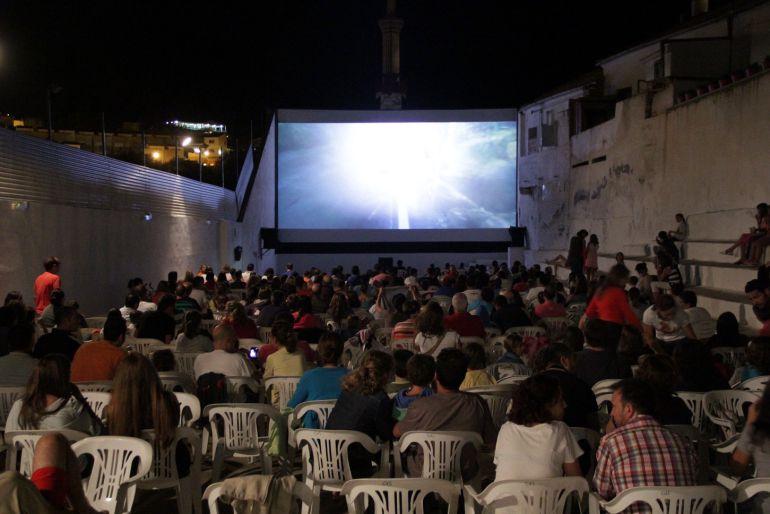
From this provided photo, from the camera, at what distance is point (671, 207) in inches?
672

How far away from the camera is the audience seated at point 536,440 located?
12.5 ft

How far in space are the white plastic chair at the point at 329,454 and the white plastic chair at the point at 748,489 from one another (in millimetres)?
1749

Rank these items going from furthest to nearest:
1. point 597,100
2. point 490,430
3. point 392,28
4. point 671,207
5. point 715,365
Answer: point 392,28 → point 597,100 → point 671,207 → point 715,365 → point 490,430

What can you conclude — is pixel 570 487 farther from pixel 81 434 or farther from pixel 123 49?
pixel 123 49

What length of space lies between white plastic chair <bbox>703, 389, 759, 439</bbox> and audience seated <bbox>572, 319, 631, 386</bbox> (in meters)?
0.78

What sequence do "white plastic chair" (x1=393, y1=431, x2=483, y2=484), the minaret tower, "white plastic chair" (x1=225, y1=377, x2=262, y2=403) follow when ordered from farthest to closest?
the minaret tower < "white plastic chair" (x1=225, y1=377, x2=262, y2=403) < "white plastic chair" (x1=393, y1=431, x2=483, y2=484)

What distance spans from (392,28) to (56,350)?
27273mm

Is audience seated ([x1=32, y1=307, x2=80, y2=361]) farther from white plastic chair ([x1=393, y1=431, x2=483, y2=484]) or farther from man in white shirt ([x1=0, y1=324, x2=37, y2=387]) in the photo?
white plastic chair ([x1=393, y1=431, x2=483, y2=484])

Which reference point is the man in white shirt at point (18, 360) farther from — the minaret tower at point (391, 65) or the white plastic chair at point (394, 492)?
the minaret tower at point (391, 65)

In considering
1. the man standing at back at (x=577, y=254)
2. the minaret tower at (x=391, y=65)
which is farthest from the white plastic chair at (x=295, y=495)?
the minaret tower at (x=391, y=65)

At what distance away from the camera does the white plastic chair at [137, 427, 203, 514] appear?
447 centimetres

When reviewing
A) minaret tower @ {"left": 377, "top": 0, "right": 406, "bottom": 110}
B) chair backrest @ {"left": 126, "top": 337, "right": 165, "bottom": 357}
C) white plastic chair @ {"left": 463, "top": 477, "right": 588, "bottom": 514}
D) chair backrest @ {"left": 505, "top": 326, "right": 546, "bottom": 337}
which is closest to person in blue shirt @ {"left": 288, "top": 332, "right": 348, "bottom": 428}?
white plastic chair @ {"left": 463, "top": 477, "right": 588, "bottom": 514}

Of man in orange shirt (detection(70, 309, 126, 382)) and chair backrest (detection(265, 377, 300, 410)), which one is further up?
man in orange shirt (detection(70, 309, 126, 382))

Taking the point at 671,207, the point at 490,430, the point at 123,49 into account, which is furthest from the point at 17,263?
the point at 123,49
